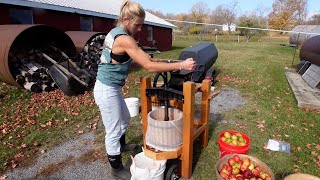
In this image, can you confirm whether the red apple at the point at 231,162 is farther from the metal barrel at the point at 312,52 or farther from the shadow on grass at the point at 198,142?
the metal barrel at the point at 312,52

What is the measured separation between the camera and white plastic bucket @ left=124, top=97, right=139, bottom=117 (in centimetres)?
606

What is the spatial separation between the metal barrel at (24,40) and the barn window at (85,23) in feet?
15.7

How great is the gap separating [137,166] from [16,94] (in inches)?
248

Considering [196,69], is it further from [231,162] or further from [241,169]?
[241,169]

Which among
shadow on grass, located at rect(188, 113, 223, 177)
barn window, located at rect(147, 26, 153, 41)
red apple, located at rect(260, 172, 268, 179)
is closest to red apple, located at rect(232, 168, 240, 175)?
red apple, located at rect(260, 172, 268, 179)

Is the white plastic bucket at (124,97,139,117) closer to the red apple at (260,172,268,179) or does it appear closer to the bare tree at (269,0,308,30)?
the red apple at (260,172,268,179)

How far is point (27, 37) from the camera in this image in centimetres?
931

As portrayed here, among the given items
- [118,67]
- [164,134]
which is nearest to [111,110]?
[118,67]

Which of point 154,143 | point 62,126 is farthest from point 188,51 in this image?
point 154,143

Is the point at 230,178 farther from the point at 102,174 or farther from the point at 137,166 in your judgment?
the point at 102,174

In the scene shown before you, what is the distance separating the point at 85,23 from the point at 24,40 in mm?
5924

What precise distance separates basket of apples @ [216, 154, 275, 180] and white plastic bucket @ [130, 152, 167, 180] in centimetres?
77

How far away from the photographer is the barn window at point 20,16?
10248 mm

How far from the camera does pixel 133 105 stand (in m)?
6.15
